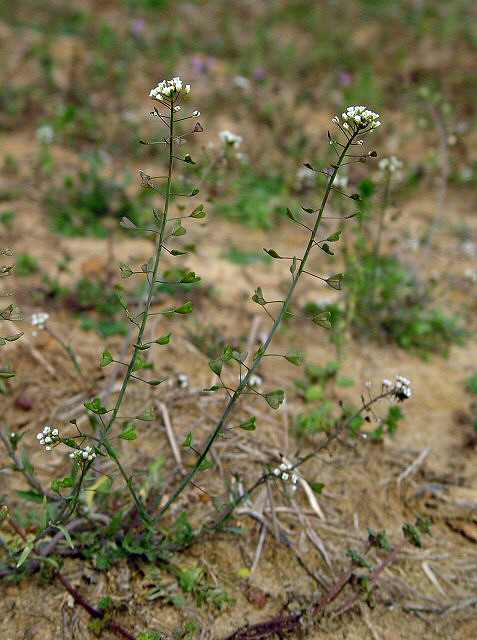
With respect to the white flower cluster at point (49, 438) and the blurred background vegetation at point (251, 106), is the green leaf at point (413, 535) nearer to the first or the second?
the white flower cluster at point (49, 438)

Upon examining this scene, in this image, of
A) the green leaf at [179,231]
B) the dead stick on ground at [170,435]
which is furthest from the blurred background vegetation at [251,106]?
the green leaf at [179,231]

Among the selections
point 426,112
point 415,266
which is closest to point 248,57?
point 426,112

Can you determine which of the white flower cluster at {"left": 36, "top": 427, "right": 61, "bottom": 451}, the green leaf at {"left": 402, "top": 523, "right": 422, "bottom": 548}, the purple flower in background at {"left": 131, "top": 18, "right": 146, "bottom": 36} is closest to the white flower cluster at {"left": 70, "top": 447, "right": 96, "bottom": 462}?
the white flower cluster at {"left": 36, "top": 427, "right": 61, "bottom": 451}

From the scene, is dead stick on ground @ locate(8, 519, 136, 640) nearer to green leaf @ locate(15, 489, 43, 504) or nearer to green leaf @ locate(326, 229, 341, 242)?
green leaf @ locate(15, 489, 43, 504)

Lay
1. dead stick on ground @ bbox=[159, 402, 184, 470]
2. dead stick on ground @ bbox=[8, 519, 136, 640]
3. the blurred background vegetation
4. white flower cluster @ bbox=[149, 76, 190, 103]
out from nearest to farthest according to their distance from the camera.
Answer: white flower cluster @ bbox=[149, 76, 190, 103] → dead stick on ground @ bbox=[8, 519, 136, 640] → dead stick on ground @ bbox=[159, 402, 184, 470] → the blurred background vegetation

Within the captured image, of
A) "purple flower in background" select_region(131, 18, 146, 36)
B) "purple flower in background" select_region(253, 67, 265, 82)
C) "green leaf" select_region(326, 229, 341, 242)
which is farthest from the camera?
"purple flower in background" select_region(131, 18, 146, 36)

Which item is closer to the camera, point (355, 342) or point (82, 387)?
point (82, 387)

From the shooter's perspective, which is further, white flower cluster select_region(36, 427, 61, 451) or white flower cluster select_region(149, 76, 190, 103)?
white flower cluster select_region(36, 427, 61, 451)

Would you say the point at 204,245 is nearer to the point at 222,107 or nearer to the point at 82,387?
the point at 82,387

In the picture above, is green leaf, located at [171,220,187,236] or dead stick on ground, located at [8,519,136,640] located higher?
green leaf, located at [171,220,187,236]

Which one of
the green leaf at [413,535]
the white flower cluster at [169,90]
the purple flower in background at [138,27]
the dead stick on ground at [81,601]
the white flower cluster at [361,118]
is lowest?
the dead stick on ground at [81,601]

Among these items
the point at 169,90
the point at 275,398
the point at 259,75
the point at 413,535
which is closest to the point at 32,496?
the point at 275,398
